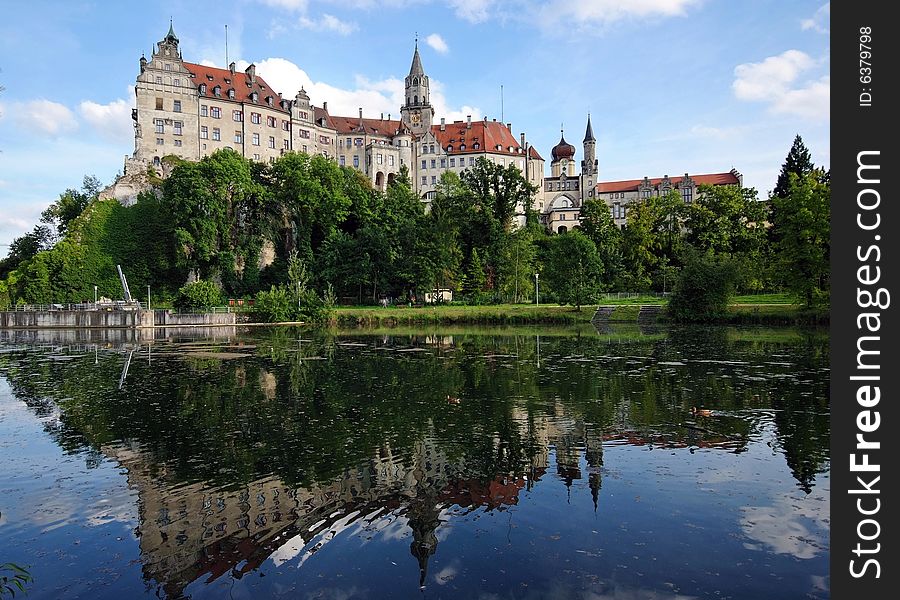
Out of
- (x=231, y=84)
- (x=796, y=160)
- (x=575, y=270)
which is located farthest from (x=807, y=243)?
(x=231, y=84)

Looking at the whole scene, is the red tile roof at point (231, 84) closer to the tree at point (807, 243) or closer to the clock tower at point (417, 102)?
the clock tower at point (417, 102)

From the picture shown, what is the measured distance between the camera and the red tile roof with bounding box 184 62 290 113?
95062 millimetres

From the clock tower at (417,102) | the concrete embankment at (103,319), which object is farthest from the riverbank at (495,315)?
the clock tower at (417,102)

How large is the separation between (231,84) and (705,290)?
256ft

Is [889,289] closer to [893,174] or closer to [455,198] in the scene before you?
[893,174]

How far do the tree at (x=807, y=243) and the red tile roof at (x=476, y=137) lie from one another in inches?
2906

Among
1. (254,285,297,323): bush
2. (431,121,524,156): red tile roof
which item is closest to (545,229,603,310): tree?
(254,285,297,323): bush

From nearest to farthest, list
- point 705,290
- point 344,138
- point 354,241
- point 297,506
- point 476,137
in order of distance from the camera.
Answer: point 297,506 < point 705,290 < point 354,241 < point 344,138 < point 476,137

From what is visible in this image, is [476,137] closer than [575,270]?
No

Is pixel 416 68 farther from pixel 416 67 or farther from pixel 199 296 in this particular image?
pixel 199 296

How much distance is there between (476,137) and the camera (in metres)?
125

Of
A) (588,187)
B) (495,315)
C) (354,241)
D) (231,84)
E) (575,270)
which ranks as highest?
(231,84)

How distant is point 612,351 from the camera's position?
3553 cm

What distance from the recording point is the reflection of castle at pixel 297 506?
8.69 meters
